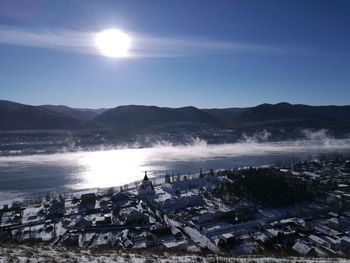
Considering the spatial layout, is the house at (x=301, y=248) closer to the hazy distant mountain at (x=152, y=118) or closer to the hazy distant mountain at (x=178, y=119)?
the hazy distant mountain at (x=178, y=119)

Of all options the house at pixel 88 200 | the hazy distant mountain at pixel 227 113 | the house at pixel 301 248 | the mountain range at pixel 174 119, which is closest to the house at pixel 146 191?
the house at pixel 88 200

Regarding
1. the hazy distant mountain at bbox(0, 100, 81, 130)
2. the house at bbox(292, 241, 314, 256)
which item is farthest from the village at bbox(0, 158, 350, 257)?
the hazy distant mountain at bbox(0, 100, 81, 130)

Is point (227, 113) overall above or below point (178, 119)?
above

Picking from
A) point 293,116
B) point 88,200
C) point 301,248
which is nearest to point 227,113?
point 293,116

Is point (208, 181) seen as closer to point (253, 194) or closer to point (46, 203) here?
point (253, 194)

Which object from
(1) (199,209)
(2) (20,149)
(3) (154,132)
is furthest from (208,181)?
(3) (154,132)

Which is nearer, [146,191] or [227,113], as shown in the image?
[146,191]

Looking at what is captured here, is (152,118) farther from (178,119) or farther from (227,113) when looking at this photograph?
(227,113)
